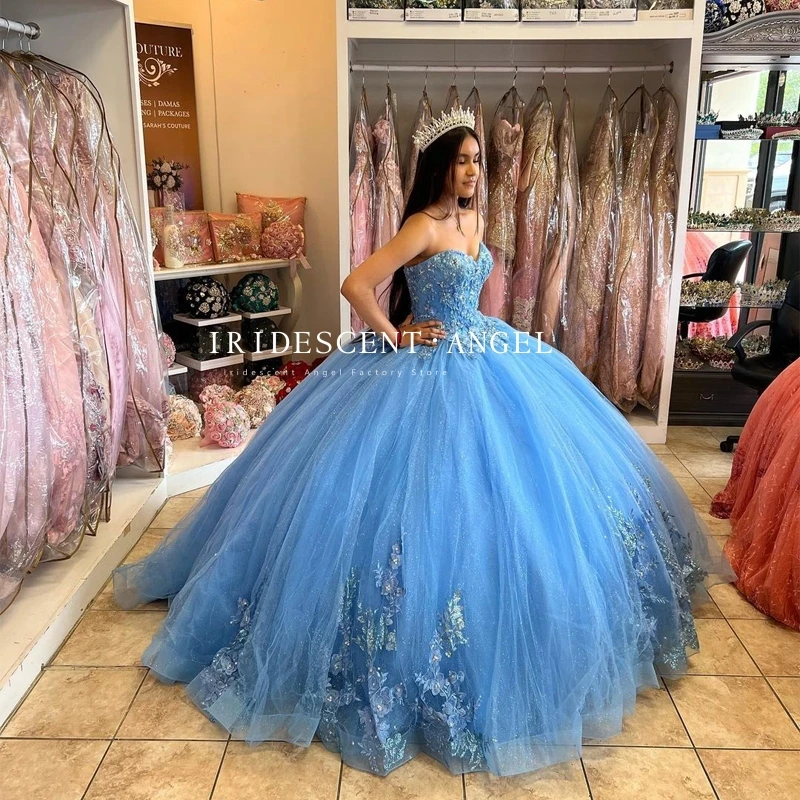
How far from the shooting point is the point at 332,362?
87.0 inches

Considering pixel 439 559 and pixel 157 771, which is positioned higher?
pixel 439 559

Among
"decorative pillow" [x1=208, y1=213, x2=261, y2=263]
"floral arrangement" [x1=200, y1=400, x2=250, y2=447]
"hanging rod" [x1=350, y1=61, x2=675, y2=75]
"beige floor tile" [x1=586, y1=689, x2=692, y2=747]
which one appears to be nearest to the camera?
"beige floor tile" [x1=586, y1=689, x2=692, y2=747]

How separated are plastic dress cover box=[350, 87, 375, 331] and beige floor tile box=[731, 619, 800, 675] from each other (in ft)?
6.37

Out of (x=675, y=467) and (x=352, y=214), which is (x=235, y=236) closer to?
(x=352, y=214)

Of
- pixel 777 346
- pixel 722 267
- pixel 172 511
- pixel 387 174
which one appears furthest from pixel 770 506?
pixel 172 511

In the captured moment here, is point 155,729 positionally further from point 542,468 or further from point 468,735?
point 542,468

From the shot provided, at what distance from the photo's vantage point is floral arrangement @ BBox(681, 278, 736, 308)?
3.83m

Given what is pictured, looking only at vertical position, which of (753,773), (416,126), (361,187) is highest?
(416,126)

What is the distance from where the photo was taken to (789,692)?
1947 mm

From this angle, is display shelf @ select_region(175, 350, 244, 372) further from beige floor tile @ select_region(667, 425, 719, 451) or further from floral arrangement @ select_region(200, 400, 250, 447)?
beige floor tile @ select_region(667, 425, 719, 451)

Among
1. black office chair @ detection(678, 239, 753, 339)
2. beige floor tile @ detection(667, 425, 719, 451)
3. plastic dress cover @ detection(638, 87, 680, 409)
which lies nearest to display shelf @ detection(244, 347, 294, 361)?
Result: plastic dress cover @ detection(638, 87, 680, 409)

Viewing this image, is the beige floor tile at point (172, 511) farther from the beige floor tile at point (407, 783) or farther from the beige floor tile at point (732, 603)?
the beige floor tile at point (732, 603)

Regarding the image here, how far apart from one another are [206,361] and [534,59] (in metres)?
2.12

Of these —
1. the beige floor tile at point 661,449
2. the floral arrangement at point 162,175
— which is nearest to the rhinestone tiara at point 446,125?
the floral arrangement at point 162,175
